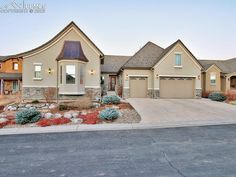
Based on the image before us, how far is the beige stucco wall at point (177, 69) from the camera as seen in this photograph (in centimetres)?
1920

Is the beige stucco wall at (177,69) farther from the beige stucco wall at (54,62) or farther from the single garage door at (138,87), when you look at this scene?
the beige stucco wall at (54,62)

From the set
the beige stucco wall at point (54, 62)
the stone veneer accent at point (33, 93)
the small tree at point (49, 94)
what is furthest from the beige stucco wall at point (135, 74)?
the stone veneer accent at point (33, 93)

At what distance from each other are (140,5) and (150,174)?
15.5 m

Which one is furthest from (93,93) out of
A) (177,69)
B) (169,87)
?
(177,69)

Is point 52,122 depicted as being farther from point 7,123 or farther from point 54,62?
point 54,62

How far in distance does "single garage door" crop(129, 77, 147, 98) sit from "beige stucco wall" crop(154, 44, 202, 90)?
1563 millimetres

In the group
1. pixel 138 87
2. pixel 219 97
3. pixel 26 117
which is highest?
pixel 138 87

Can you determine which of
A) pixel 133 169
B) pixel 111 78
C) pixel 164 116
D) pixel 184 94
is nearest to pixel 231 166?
pixel 133 169

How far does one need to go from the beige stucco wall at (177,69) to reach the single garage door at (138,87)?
5.13ft

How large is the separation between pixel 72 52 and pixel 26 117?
344 inches

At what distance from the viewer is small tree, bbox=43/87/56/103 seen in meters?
15.6

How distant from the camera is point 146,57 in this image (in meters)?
20.9

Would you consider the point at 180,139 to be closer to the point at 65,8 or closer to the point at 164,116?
the point at 164,116

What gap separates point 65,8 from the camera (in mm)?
15422
